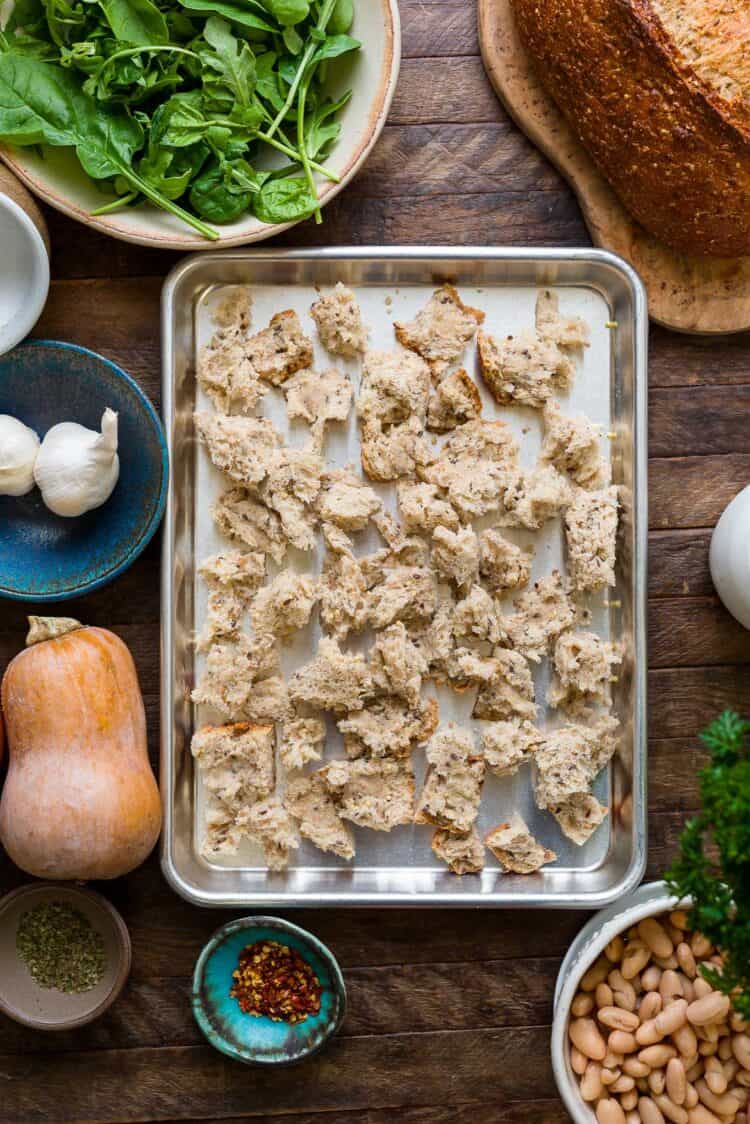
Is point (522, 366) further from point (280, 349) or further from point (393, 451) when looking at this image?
point (280, 349)

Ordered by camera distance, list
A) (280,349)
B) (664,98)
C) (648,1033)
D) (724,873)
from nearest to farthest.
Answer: (724,873) → (664,98) → (648,1033) → (280,349)

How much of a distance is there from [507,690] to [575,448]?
0.45m

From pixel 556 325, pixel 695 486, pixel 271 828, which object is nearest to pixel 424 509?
pixel 556 325

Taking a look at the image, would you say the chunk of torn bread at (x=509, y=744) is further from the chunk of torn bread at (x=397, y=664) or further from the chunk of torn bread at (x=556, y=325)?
the chunk of torn bread at (x=556, y=325)

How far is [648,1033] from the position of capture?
181 centimetres

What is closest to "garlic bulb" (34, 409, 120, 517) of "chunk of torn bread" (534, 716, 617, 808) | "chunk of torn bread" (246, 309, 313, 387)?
"chunk of torn bread" (246, 309, 313, 387)

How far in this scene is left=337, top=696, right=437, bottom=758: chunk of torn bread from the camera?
6.21 feet

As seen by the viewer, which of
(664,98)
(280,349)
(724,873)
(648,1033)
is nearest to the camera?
(724,873)

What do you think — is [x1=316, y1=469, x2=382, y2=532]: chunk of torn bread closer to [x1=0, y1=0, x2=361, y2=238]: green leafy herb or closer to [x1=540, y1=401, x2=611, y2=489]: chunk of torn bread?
[x1=540, y1=401, x2=611, y2=489]: chunk of torn bread

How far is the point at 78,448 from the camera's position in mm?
1745

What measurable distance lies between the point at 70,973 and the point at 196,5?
1677mm

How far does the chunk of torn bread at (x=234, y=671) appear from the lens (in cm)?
188

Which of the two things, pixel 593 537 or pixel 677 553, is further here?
pixel 677 553

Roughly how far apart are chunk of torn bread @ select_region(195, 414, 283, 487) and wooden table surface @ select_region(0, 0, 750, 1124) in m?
0.16
